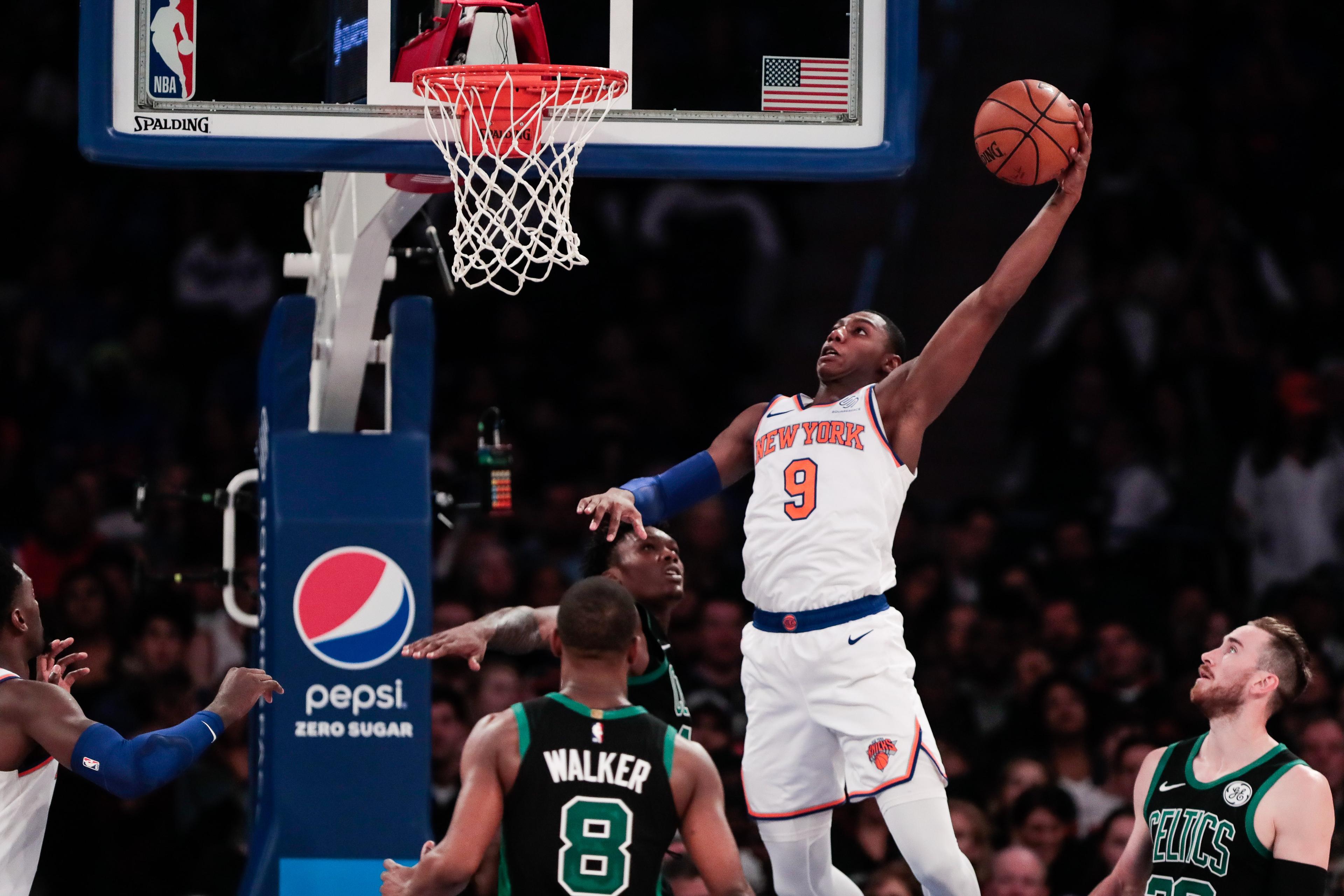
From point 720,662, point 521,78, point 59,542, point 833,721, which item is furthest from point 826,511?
point 59,542

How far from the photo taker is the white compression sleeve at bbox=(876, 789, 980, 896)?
19.0 feet

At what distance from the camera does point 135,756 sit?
17.7ft

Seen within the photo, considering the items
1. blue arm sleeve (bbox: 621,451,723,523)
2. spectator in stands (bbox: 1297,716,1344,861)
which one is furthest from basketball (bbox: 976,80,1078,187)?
spectator in stands (bbox: 1297,716,1344,861)

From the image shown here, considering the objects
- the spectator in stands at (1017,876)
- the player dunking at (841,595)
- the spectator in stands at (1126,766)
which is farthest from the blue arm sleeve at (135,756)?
the spectator in stands at (1126,766)

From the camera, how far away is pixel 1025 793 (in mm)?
8414

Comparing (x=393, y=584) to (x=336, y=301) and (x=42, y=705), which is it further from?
(x=42, y=705)

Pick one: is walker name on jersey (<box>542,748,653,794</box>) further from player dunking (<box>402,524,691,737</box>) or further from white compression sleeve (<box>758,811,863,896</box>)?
white compression sleeve (<box>758,811,863,896</box>)

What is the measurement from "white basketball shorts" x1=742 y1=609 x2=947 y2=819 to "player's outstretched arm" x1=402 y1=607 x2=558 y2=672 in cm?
75

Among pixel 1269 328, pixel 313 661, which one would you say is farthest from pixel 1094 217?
pixel 313 661

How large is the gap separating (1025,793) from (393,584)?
297cm

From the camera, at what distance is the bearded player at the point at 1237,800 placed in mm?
5453

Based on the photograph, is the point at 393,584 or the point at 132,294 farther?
the point at 132,294

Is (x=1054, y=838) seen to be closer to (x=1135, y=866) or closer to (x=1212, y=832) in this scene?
(x=1135, y=866)

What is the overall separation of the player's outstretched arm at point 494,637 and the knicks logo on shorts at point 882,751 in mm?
1049
